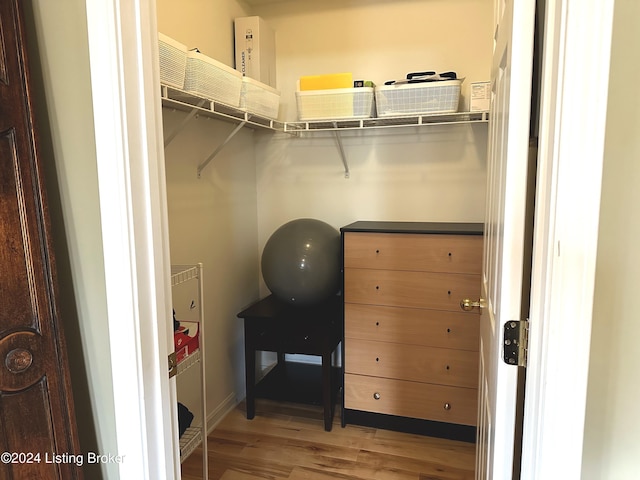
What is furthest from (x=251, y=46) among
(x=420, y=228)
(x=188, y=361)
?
(x=188, y=361)

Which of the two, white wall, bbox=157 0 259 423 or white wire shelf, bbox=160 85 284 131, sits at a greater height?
white wire shelf, bbox=160 85 284 131

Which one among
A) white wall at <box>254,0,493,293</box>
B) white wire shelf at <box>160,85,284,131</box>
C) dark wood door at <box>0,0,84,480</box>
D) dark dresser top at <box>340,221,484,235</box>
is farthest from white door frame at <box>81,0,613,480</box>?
white wall at <box>254,0,493,293</box>

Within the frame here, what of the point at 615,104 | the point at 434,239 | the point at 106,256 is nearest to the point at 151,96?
the point at 106,256

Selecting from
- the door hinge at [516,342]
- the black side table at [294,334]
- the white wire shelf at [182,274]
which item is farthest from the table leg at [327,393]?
the door hinge at [516,342]

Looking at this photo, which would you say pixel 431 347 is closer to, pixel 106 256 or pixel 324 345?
pixel 324 345

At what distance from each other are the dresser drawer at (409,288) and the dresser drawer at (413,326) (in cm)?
4

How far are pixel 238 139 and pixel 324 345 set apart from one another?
4.45ft

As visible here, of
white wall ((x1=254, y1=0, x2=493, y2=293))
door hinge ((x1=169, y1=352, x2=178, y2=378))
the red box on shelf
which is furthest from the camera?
white wall ((x1=254, y1=0, x2=493, y2=293))

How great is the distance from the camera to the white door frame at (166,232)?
64cm

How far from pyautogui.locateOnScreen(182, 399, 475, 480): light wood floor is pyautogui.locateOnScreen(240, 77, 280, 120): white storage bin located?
5.76 feet

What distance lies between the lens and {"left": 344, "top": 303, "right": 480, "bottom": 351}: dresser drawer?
2.24 meters

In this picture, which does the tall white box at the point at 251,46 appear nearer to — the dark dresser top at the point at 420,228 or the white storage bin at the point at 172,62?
the white storage bin at the point at 172,62

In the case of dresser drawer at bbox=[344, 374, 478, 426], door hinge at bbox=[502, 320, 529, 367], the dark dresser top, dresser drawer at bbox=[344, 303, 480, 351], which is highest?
the dark dresser top

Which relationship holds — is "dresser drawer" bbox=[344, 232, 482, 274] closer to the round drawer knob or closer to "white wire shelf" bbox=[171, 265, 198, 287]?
"white wire shelf" bbox=[171, 265, 198, 287]
